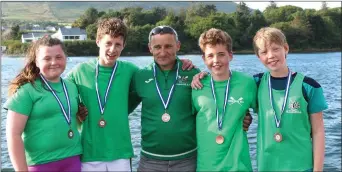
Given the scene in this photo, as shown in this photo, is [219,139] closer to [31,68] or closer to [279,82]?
[279,82]

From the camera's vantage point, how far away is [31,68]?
3686 millimetres

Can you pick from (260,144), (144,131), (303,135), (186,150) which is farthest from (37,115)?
(303,135)

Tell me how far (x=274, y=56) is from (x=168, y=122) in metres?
1.09

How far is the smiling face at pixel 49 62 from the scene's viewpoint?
11.9 ft

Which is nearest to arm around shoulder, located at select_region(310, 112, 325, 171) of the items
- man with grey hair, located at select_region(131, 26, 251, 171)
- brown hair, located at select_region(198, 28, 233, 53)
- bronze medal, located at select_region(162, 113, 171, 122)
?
brown hair, located at select_region(198, 28, 233, 53)

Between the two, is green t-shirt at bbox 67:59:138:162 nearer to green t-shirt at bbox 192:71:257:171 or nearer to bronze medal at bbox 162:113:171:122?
bronze medal at bbox 162:113:171:122

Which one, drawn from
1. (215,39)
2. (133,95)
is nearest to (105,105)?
(133,95)

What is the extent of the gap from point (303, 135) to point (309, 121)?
0.14 metres

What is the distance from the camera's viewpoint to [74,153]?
3691 millimetres

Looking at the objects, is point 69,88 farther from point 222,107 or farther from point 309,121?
point 309,121

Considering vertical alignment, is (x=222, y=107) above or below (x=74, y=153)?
above

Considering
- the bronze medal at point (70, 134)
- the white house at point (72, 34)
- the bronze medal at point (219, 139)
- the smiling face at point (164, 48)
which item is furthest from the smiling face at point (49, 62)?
the white house at point (72, 34)

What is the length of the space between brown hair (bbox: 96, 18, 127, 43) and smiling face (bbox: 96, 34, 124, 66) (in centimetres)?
3

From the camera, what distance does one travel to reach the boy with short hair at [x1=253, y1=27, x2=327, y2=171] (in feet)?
12.0
